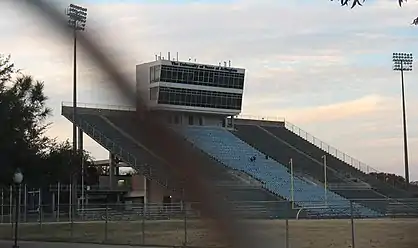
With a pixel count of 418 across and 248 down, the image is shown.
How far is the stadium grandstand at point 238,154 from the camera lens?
8.46ft

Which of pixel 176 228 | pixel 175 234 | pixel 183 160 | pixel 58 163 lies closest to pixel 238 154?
pixel 176 228

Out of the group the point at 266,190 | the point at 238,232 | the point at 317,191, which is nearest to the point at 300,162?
the point at 317,191

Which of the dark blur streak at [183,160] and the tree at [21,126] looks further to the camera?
the tree at [21,126]

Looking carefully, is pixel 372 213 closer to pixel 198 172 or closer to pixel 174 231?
pixel 174 231

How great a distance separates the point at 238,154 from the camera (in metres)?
47.6

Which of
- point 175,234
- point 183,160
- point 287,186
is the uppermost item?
point 183,160

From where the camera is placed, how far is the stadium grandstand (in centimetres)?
258

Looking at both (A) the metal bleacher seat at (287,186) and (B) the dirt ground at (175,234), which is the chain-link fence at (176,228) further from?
(A) the metal bleacher seat at (287,186)

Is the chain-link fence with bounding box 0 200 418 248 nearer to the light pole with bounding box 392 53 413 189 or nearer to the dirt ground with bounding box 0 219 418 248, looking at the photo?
the dirt ground with bounding box 0 219 418 248

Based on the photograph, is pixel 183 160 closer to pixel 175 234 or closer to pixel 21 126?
pixel 21 126

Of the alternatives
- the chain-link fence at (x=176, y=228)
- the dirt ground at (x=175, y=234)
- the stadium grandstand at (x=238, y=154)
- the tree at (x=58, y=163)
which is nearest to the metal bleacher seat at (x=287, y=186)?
the stadium grandstand at (x=238, y=154)

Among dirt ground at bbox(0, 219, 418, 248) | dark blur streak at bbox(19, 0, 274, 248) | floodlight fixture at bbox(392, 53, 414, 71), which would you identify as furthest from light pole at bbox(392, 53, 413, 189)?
dark blur streak at bbox(19, 0, 274, 248)

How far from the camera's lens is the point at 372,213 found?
52.8 metres

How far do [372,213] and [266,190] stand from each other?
910 centimetres
